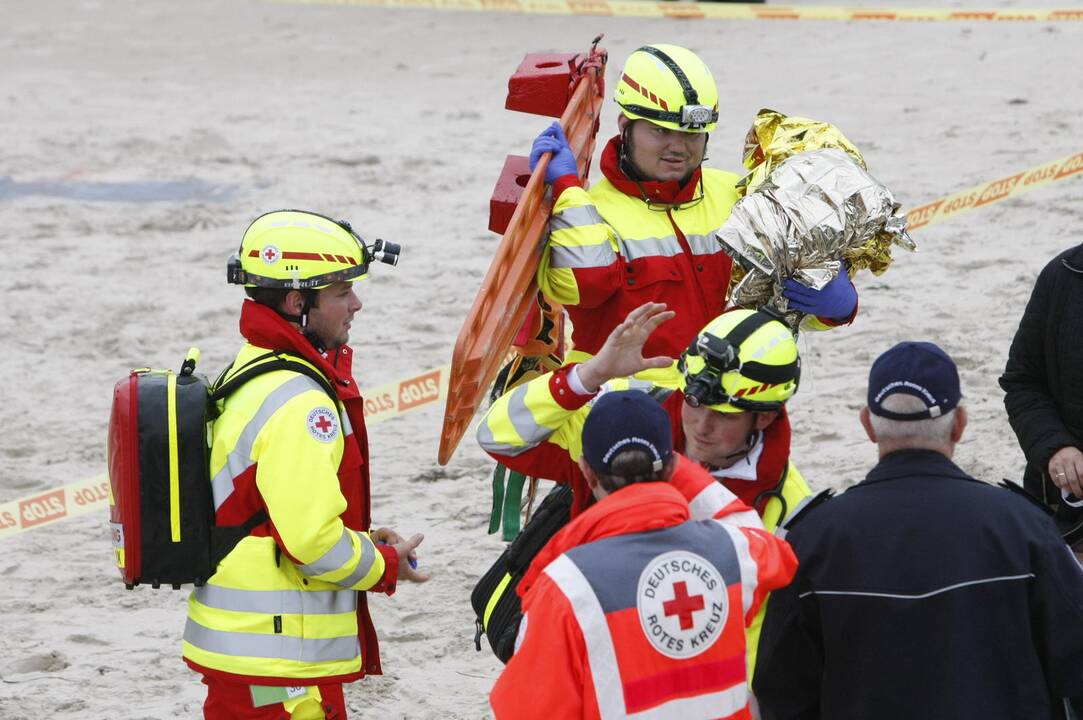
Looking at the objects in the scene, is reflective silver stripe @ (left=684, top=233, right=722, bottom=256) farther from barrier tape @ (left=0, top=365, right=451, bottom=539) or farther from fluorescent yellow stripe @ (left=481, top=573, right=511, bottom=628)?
barrier tape @ (left=0, top=365, right=451, bottom=539)

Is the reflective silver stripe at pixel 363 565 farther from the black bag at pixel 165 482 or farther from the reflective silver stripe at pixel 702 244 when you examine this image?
the reflective silver stripe at pixel 702 244

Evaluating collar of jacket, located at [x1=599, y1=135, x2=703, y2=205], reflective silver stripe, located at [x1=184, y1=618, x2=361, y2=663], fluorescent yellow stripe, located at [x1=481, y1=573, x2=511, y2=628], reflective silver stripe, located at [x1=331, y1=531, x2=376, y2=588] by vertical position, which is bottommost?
reflective silver stripe, located at [x1=184, y1=618, x2=361, y2=663]

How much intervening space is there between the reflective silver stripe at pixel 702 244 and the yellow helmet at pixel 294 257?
1.13 meters

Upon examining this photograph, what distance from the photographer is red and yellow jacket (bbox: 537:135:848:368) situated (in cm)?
490

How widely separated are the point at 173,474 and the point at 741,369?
161cm

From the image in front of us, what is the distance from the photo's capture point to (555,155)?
16.8ft

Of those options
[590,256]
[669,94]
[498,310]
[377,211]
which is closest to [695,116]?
[669,94]

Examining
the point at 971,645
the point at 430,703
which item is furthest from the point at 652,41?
the point at 971,645

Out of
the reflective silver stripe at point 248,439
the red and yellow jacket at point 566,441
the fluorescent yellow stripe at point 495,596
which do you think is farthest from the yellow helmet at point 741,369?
the reflective silver stripe at point 248,439

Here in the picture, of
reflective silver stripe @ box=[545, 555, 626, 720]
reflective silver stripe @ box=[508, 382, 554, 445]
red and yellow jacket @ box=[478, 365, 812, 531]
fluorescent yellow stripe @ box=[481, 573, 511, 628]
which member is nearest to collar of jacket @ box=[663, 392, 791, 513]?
red and yellow jacket @ box=[478, 365, 812, 531]

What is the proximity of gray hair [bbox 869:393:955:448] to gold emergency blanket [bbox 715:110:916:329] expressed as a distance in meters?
1.17

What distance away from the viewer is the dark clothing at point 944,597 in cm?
357

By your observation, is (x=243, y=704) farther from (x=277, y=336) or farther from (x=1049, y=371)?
(x=1049, y=371)

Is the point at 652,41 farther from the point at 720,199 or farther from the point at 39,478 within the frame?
the point at 720,199
